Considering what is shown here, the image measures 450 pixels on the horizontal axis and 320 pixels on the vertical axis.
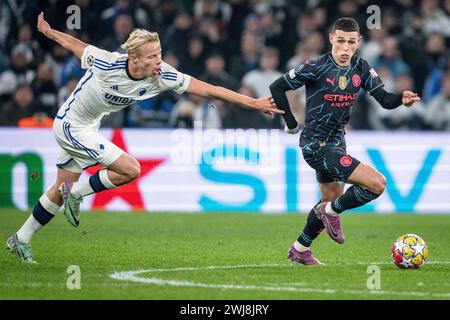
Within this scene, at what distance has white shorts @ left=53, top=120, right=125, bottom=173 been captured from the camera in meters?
9.49

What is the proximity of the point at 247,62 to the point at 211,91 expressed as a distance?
853 cm

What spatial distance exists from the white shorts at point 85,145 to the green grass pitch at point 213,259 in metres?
0.98

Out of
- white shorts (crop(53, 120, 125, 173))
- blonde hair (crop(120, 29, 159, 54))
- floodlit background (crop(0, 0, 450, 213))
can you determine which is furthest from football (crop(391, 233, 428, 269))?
floodlit background (crop(0, 0, 450, 213))

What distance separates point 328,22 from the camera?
19031mm

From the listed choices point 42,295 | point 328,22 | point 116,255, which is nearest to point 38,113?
point 328,22

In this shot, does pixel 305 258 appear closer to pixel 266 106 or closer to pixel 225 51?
pixel 266 106

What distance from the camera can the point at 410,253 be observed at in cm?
923

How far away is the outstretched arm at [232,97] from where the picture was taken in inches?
365

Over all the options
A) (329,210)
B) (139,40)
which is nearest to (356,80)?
(329,210)

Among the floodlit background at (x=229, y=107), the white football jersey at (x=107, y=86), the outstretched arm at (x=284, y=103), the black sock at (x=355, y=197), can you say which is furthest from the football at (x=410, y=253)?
the floodlit background at (x=229, y=107)

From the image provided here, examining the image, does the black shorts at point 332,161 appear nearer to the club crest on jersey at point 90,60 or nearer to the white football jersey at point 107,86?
the white football jersey at point 107,86

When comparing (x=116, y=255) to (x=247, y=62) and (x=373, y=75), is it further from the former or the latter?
(x=247, y=62)

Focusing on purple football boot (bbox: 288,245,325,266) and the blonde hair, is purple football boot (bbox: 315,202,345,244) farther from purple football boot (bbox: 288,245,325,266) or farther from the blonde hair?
the blonde hair

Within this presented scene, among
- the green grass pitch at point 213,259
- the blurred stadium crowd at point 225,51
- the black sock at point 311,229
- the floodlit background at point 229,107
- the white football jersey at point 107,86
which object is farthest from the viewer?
the blurred stadium crowd at point 225,51
